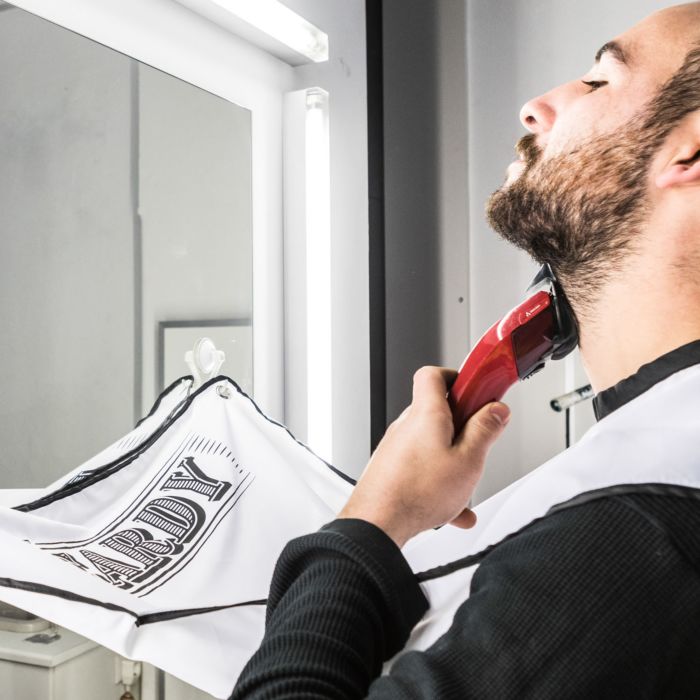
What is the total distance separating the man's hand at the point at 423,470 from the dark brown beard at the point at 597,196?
0.66 ft

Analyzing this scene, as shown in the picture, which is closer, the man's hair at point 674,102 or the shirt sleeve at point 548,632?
the shirt sleeve at point 548,632

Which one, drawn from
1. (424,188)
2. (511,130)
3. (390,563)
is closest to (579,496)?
(390,563)

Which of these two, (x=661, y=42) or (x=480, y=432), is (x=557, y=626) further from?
(x=661, y=42)

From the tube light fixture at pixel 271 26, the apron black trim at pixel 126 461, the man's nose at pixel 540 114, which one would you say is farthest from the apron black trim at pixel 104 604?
the tube light fixture at pixel 271 26

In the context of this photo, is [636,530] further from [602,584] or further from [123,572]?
[123,572]

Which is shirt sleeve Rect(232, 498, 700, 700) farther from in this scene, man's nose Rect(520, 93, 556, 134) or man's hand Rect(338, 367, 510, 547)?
man's nose Rect(520, 93, 556, 134)

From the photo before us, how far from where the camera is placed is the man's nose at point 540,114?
94cm

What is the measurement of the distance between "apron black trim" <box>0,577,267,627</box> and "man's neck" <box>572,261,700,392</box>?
60 cm

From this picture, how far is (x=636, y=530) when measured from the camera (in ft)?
1.63

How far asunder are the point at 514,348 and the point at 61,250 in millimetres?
808

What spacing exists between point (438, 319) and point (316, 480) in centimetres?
89

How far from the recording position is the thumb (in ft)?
2.54

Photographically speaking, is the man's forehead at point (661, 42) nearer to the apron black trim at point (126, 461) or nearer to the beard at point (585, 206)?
the beard at point (585, 206)

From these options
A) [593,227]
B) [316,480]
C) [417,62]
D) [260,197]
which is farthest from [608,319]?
[417,62]
